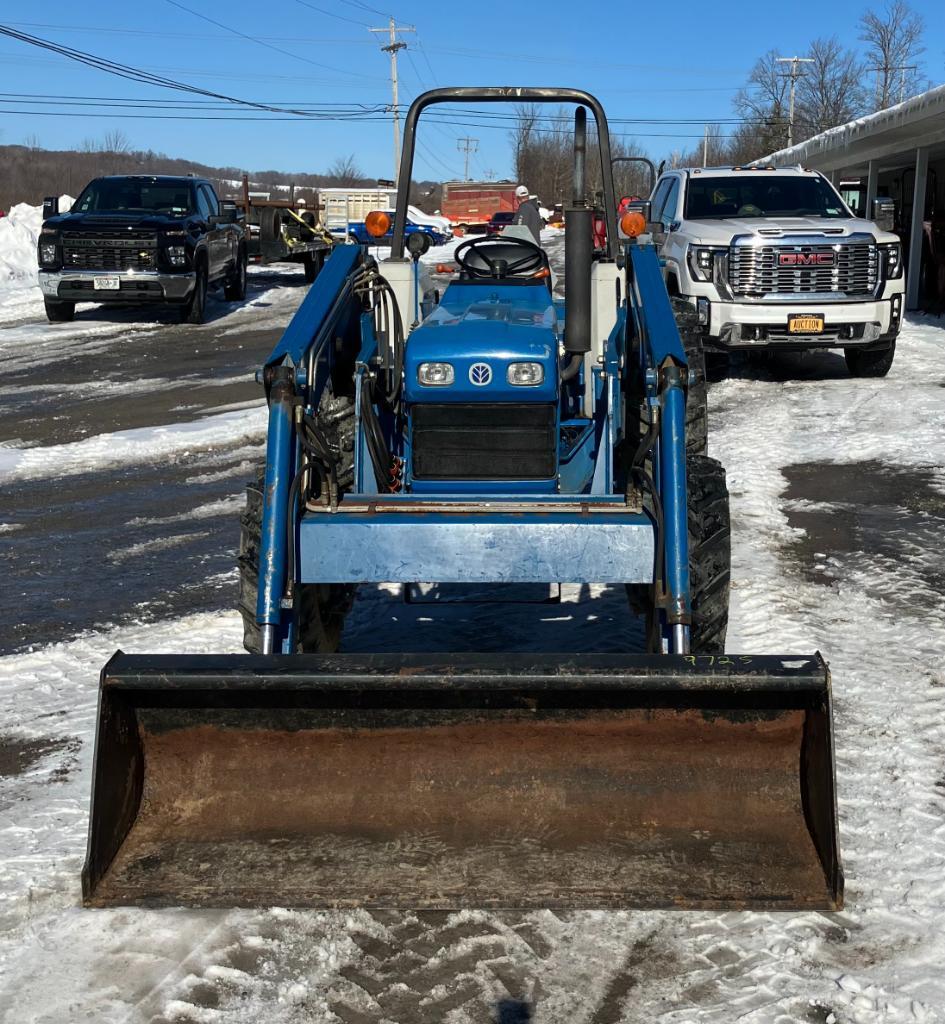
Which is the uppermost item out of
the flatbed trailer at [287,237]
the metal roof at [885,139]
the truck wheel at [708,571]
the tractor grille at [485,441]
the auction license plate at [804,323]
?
the metal roof at [885,139]

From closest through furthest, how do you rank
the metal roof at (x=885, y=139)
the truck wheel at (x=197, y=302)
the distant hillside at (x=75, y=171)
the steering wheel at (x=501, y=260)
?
1. the steering wheel at (x=501, y=260)
2. the truck wheel at (x=197, y=302)
3. the metal roof at (x=885, y=139)
4. the distant hillside at (x=75, y=171)

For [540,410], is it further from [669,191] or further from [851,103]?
[851,103]

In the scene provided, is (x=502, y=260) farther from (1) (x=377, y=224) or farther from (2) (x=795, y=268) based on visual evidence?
(2) (x=795, y=268)

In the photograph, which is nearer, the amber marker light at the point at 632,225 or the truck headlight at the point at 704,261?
the amber marker light at the point at 632,225

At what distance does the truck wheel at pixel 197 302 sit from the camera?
17734mm

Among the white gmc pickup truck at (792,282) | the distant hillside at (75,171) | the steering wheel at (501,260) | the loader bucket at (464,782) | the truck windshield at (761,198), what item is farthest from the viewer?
the distant hillside at (75,171)

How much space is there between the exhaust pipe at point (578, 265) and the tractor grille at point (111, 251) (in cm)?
1295

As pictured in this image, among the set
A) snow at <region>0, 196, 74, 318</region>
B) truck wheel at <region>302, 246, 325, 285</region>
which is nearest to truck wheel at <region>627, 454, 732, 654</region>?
truck wheel at <region>302, 246, 325, 285</region>

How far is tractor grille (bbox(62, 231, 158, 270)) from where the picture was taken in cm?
1672

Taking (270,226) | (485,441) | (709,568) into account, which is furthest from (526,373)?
(270,226)

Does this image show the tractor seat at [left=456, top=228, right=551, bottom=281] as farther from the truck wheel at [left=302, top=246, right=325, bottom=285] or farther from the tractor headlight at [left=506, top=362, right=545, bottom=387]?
the truck wheel at [left=302, top=246, right=325, bottom=285]

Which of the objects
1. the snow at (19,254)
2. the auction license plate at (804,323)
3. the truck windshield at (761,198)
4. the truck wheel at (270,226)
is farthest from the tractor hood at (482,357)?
the snow at (19,254)

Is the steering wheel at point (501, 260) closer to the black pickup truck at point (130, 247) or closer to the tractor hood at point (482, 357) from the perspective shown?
the tractor hood at point (482, 357)

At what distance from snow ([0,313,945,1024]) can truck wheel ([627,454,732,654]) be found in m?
0.60
